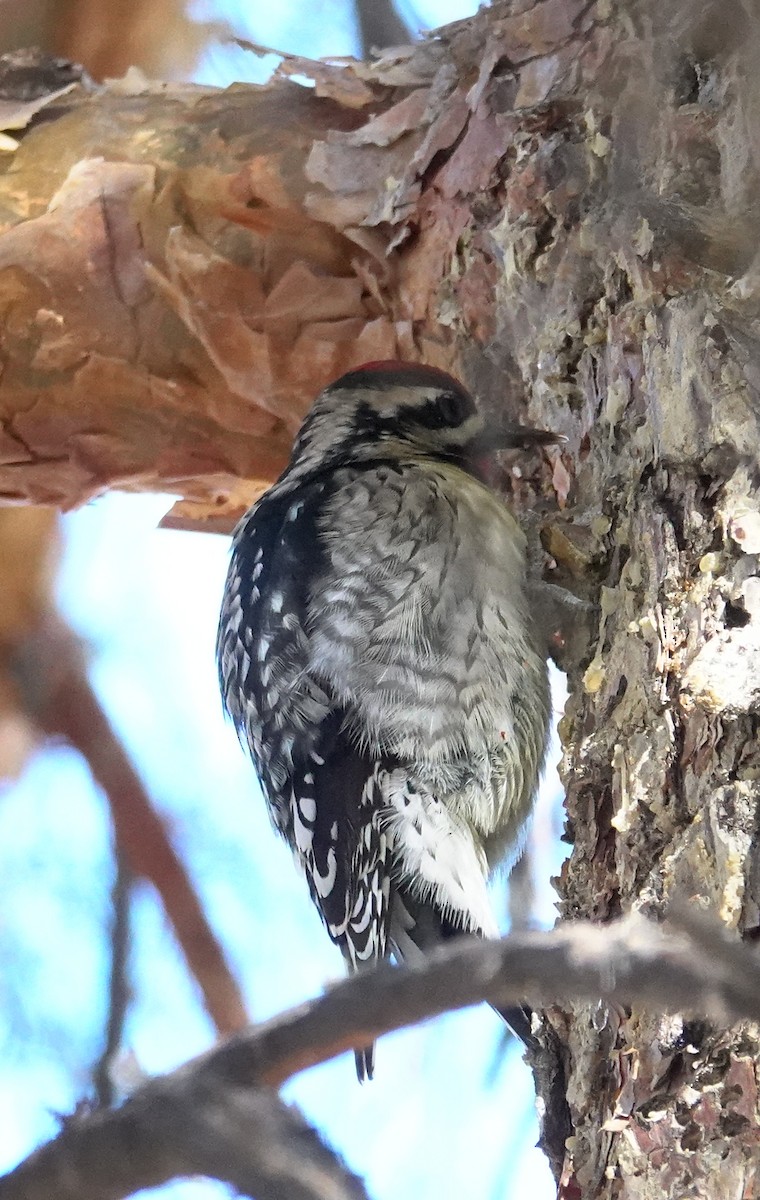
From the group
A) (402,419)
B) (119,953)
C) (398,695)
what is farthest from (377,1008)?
(119,953)

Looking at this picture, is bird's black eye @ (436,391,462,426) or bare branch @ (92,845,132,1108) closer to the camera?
bird's black eye @ (436,391,462,426)

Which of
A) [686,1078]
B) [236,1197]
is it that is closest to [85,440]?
[686,1078]

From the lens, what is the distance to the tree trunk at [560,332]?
1141 mm

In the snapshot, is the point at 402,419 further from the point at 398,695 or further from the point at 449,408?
the point at 398,695

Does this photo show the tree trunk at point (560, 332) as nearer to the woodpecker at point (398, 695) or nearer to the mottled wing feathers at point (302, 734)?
the woodpecker at point (398, 695)

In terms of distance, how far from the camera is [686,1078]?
107 centimetres

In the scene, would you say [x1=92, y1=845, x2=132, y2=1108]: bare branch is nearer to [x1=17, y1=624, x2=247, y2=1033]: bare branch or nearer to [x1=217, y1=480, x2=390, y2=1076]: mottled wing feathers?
[x1=17, y1=624, x2=247, y2=1033]: bare branch

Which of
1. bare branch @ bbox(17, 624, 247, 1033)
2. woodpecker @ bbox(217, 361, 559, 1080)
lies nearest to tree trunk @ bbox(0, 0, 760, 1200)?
woodpecker @ bbox(217, 361, 559, 1080)

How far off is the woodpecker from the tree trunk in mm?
115

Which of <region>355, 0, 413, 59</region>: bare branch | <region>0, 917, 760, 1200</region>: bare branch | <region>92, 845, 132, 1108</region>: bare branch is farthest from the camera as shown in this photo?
<region>355, 0, 413, 59</region>: bare branch

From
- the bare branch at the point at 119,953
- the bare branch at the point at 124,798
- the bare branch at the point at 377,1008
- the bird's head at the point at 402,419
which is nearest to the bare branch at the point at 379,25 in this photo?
the bird's head at the point at 402,419

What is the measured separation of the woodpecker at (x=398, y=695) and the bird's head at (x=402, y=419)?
0.05 m

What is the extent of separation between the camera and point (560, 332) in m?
1.88

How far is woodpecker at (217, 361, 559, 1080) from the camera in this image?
173cm
